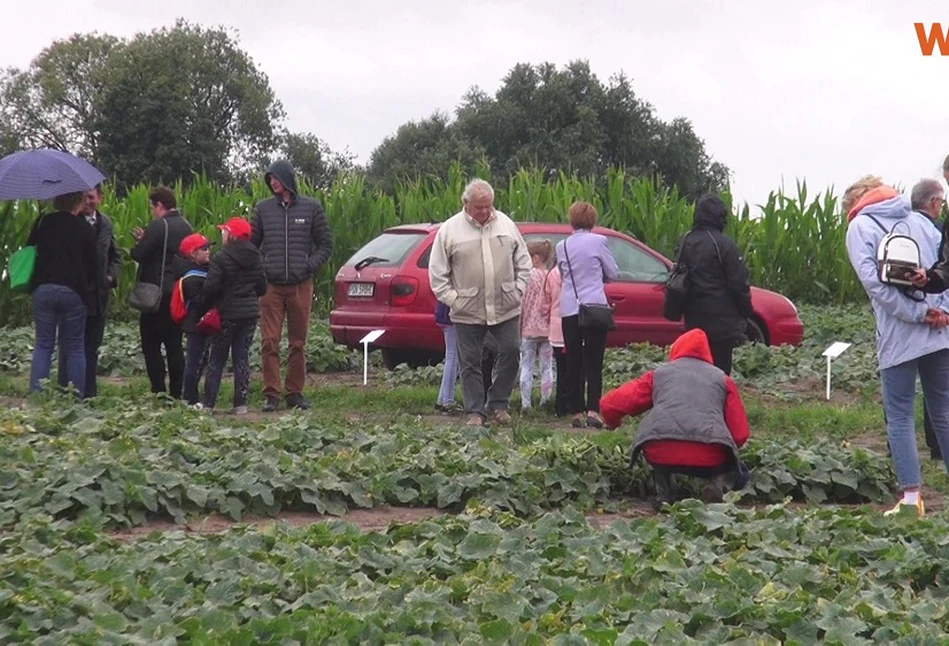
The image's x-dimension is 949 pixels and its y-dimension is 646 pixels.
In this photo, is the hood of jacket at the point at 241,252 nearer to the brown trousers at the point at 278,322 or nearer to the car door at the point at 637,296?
the brown trousers at the point at 278,322

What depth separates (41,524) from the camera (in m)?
7.09

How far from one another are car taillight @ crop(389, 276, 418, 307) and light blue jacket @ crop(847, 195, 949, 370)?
7645 millimetres

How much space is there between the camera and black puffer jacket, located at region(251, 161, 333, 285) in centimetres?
1349

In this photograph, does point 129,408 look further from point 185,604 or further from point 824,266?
point 824,266

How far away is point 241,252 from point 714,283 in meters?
3.72

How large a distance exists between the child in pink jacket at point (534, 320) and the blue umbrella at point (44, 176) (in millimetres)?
3582

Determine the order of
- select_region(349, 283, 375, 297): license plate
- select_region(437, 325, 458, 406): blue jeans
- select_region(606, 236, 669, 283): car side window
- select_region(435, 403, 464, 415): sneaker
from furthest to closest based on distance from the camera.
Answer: select_region(606, 236, 669, 283): car side window < select_region(349, 283, 375, 297): license plate < select_region(437, 325, 458, 406): blue jeans < select_region(435, 403, 464, 415): sneaker

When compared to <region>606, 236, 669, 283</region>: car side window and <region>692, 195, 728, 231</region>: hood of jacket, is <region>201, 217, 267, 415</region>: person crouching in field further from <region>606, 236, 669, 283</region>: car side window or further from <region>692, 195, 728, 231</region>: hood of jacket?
<region>606, 236, 669, 283</region>: car side window

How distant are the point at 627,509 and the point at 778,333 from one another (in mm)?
9668

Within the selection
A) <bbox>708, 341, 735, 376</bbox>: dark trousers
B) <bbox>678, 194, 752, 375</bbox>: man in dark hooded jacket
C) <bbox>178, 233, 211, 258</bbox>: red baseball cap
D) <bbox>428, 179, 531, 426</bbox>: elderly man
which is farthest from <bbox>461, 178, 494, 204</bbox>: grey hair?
<bbox>178, 233, 211, 258</bbox>: red baseball cap

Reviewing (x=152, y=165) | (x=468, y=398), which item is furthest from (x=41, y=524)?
(x=152, y=165)

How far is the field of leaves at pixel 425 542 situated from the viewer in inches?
229

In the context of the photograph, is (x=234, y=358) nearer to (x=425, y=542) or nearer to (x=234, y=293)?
(x=234, y=293)

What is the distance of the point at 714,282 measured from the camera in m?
11.8
